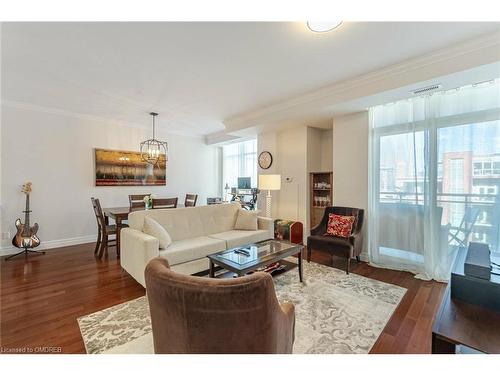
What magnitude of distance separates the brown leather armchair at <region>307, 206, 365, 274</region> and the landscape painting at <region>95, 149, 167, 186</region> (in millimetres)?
4025

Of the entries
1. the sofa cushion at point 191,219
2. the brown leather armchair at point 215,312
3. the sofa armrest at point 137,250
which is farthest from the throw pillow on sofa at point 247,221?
the brown leather armchair at point 215,312

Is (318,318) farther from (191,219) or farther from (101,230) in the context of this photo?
(101,230)

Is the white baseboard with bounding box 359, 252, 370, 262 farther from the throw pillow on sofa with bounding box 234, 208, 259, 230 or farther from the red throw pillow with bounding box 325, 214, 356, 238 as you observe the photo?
the throw pillow on sofa with bounding box 234, 208, 259, 230

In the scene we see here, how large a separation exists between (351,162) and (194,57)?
9.11 ft

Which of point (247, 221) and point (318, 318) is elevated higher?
point (247, 221)

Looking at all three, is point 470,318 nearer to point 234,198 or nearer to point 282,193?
point 282,193

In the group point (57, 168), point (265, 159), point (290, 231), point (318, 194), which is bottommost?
point (290, 231)

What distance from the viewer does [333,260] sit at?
3492mm

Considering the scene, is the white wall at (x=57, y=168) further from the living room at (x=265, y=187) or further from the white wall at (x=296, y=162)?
the white wall at (x=296, y=162)

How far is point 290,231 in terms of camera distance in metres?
4.20

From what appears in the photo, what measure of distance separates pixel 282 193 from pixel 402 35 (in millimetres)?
3301

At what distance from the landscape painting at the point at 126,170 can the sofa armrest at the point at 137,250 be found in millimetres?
2549

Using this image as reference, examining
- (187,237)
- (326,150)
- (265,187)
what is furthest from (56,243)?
(326,150)
